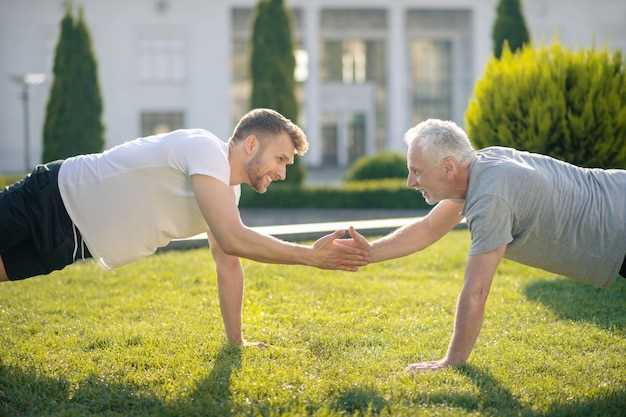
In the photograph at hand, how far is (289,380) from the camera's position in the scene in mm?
4199

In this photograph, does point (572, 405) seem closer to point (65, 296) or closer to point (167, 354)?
point (167, 354)

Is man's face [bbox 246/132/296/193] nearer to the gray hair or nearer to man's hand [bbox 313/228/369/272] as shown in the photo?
man's hand [bbox 313/228/369/272]

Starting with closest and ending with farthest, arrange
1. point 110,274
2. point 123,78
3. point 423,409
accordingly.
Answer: point 423,409
point 110,274
point 123,78

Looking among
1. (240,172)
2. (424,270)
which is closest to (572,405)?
(240,172)

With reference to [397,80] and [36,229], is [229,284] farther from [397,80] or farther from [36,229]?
[397,80]

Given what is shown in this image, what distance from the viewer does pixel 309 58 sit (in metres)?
36.1

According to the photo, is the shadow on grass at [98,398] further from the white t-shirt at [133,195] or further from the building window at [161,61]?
the building window at [161,61]

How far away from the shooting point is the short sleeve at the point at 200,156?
4.16 m

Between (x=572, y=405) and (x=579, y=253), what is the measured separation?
85 cm

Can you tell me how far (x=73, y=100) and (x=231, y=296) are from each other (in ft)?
51.5

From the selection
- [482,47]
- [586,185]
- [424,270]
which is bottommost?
[424,270]

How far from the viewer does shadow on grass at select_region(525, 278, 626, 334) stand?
229 inches

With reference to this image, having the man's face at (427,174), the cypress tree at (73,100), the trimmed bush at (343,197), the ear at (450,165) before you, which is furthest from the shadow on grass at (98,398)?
the cypress tree at (73,100)

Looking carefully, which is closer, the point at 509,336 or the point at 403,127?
the point at 509,336
